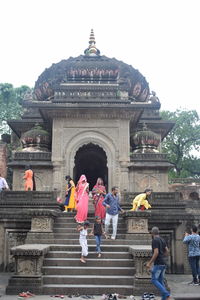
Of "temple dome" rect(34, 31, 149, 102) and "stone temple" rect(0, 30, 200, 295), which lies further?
"temple dome" rect(34, 31, 149, 102)

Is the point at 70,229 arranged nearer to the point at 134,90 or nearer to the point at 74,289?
the point at 74,289

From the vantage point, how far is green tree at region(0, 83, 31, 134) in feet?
141

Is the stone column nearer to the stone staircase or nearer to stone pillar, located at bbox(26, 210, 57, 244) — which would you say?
the stone staircase

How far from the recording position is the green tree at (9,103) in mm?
42906

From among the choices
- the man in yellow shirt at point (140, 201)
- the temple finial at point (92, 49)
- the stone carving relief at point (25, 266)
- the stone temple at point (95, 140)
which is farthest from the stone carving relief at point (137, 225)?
the temple finial at point (92, 49)

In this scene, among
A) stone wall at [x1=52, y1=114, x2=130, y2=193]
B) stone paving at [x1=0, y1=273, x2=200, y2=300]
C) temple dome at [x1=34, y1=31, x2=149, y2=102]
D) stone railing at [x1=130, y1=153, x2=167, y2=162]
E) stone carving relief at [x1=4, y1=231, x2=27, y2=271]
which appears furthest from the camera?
temple dome at [x1=34, y1=31, x2=149, y2=102]

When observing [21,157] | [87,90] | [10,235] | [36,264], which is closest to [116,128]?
[87,90]

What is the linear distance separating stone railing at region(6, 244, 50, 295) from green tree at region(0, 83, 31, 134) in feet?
116

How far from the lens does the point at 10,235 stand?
12.6m

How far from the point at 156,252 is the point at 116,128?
11.3 meters

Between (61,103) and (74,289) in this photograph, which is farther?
(61,103)

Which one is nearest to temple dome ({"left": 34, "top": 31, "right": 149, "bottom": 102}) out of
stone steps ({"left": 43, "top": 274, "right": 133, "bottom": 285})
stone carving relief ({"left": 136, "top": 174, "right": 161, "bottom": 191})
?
stone carving relief ({"left": 136, "top": 174, "right": 161, "bottom": 191})

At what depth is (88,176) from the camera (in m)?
24.8

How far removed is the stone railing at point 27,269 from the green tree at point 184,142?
1405 inches
